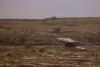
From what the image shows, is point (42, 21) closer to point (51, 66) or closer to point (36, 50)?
point (36, 50)

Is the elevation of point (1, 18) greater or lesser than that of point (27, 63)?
greater

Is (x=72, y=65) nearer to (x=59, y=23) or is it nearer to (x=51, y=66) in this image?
(x=51, y=66)

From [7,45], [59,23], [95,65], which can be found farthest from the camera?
[59,23]

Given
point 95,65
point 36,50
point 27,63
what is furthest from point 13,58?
point 95,65

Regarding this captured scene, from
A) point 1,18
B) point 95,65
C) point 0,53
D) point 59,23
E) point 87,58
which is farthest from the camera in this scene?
point 1,18

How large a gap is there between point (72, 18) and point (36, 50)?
1.62 meters

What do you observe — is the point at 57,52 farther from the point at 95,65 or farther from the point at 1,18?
the point at 1,18

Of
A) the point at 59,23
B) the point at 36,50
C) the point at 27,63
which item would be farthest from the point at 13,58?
the point at 59,23

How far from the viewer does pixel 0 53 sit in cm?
167

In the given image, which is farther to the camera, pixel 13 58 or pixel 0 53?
pixel 0 53

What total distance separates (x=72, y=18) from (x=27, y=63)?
197 cm

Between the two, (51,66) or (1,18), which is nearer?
(51,66)

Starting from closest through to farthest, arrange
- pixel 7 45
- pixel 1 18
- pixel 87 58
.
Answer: pixel 87 58 < pixel 7 45 < pixel 1 18

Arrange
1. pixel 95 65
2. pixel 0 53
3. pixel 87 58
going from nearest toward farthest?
pixel 95 65 < pixel 87 58 < pixel 0 53
